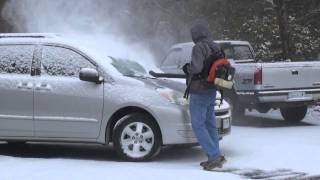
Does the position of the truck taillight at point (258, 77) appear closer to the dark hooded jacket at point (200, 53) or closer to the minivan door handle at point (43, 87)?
the dark hooded jacket at point (200, 53)

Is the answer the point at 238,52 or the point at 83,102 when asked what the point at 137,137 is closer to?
the point at 83,102

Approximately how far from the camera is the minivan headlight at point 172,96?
858 centimetres

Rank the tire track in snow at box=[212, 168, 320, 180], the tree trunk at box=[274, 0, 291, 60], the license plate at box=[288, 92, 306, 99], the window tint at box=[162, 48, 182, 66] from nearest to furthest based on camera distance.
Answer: the tire track in snow at box=[212, 168, 320, 180]
the license plate at box=[288, 92, 306, 99]
the window tint at box=[162, 48, 182, 66]
the tree trunk at box=[274, 0, 291, 60]

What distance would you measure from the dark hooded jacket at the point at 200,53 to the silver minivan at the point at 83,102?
0.52 metres

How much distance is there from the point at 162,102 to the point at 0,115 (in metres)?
2.16

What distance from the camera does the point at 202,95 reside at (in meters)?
8.17

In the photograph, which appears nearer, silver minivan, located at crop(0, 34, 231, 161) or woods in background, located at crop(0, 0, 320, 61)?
silver minivan, located at crop(0, 34, 231, 161)

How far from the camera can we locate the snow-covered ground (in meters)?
7.63

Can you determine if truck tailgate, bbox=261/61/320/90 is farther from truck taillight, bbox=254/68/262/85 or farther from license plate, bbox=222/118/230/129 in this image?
license plate, bbox=222/118/230/129

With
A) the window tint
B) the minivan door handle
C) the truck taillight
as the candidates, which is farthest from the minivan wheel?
the window tint

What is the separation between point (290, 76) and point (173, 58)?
12.5ft

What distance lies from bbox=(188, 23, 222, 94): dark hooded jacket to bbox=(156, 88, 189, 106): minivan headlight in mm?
446

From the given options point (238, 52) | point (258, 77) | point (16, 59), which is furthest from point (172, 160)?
point (238, 52)

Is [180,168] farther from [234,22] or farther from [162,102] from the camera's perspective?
[234,22]
